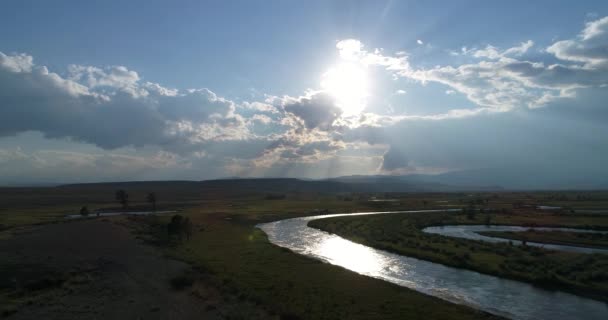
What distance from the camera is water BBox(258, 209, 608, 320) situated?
1084 inches

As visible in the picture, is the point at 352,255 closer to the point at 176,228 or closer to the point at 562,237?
the point at 176,228

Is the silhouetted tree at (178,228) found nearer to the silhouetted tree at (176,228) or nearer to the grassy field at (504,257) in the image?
the silhouetted tree at (176,228)

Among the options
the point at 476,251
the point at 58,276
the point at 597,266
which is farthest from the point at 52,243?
the point at 597,266

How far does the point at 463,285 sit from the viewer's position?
34.1m

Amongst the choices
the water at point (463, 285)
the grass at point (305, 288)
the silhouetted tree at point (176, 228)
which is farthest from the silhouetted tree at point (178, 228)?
the water at point (463, 285)

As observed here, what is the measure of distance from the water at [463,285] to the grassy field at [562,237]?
26835 millimetres

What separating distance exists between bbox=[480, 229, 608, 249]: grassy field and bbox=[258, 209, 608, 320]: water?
26.8 m

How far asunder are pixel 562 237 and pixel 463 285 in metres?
37.3

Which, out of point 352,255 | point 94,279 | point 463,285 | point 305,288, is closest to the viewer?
point 305,288

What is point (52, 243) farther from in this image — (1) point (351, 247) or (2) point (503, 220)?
(2) point (503, 220)

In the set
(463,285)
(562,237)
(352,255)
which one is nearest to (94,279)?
(352,255)

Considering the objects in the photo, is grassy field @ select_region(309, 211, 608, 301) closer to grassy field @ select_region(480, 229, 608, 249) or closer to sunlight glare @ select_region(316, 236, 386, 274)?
sunlight glare @ select_region(316, 236, 386, 274)

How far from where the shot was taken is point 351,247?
55.7 m

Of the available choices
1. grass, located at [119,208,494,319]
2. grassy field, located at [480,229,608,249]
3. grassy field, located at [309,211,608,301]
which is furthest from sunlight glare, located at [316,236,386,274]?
grassy field, located at [480,229,608,249]
